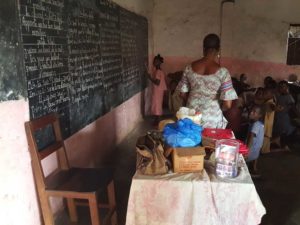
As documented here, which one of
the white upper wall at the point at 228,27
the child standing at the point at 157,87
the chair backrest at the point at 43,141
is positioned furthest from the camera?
the white upper wall at the point at 228,27

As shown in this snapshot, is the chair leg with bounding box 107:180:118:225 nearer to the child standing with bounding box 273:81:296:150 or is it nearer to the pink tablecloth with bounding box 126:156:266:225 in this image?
the pink tablecloth with bounding box 126:156:266:225

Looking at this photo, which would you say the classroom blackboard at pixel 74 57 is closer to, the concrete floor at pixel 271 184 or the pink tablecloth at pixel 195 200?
the concrete floor at pixel 271 184

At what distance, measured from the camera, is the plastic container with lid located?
168 centimetres

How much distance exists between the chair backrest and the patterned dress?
1.10 m

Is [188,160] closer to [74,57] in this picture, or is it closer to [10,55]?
[10,55]

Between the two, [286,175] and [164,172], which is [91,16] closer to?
[164,172]

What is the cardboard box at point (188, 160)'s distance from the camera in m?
1.70

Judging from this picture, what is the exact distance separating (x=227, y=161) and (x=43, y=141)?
1363mm

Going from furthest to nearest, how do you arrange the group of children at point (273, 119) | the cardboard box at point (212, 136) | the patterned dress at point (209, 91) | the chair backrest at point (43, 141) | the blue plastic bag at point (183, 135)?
the group of children at point (273, 119) < the patterned dress at point (209, 91) < the chair backrest at point (43, 141) < the cardboard box at point (212, 136) < the blue plastic bag at point (183, 135)

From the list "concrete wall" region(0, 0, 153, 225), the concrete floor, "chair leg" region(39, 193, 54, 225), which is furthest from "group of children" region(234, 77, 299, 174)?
"chair leg" region(39, 193, 54, 225)

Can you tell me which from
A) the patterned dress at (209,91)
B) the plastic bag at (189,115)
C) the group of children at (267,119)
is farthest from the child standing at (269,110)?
the plastic bag at (189,115)

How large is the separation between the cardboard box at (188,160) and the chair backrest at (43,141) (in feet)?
3.09

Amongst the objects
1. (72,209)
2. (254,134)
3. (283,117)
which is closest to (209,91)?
(254,134)

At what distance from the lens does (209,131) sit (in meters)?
2.23
